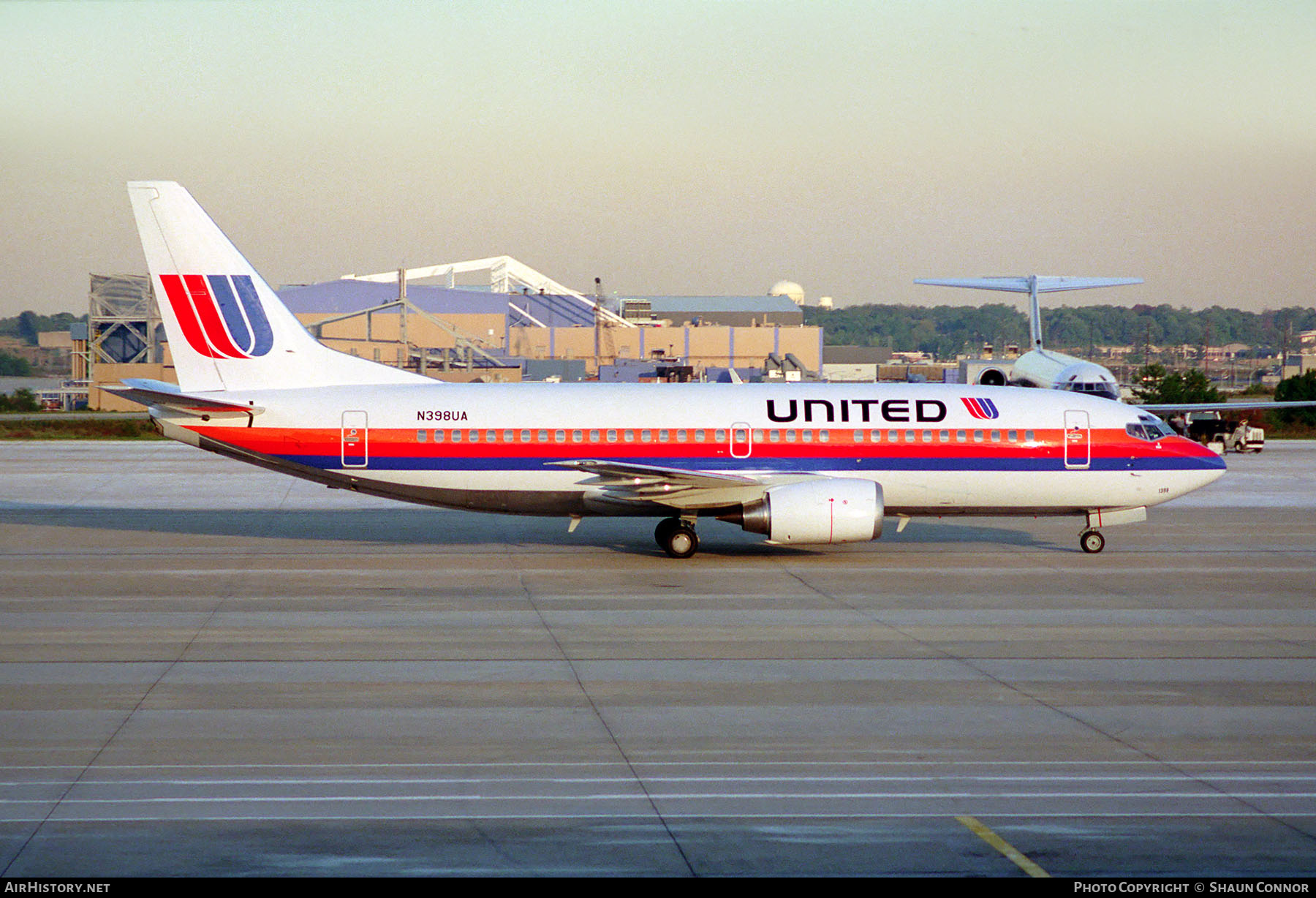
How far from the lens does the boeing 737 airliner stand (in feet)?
89.6

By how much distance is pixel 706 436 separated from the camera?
91.2 ft

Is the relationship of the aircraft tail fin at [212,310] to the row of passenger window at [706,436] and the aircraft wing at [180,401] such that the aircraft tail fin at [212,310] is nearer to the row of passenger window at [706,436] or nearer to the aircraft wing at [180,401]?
the aircraft wing at [180,401]

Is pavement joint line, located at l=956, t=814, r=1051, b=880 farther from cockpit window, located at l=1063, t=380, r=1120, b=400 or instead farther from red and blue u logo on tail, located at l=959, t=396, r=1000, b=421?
cockpit window, located at l=1063, t=380, r=1120, b=400

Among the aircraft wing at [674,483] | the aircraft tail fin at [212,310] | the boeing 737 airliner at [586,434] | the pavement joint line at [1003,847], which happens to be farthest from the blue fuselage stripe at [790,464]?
the pavement joint line at [1003,847]

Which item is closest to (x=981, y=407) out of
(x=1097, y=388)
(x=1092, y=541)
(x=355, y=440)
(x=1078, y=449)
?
(x=1078, y=449)

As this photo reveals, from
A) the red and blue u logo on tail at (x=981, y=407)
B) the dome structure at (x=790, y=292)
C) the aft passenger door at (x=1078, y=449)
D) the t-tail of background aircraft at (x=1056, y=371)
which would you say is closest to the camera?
the aft passenger door at (x=1078, y=449)

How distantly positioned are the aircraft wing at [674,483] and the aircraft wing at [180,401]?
7.03 metres

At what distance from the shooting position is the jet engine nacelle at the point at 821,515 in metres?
25.7

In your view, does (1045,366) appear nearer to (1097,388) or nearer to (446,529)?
(1097,388)
